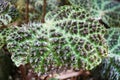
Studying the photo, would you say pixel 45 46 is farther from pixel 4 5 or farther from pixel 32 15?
pixel 32 15

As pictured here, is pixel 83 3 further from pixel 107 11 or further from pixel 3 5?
pixel 3 5

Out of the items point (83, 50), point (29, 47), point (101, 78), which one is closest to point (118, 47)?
point (101, 78)

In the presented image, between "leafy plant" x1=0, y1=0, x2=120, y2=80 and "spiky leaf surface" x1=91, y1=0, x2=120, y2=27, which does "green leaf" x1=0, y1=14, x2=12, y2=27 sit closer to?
"leafy plant" x1=0, y1=0, x2=120, y2=80

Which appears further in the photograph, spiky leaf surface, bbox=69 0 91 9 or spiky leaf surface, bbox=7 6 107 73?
spiky leaf surface, bbox=69 0 91 9

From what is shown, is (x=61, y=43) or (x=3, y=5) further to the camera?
(x=3, y=5)

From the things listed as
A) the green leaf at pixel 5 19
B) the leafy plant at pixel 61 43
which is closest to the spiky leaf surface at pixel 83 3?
the leafy plant at pixel 61 43

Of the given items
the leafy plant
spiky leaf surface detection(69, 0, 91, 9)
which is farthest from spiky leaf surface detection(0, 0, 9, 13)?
spiky leaf surface detection(69, 0, 91, 9)

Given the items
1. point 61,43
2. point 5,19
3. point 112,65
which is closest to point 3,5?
point 5,19

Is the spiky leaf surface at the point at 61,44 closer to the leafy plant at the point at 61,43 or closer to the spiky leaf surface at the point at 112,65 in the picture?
the leafy plant at the point at 61,43
